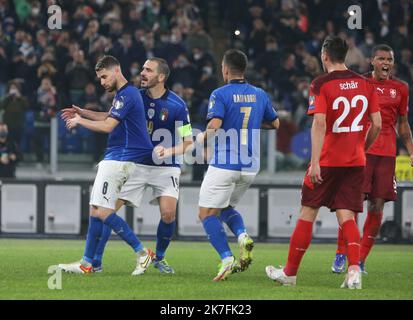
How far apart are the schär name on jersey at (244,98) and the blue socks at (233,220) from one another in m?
1.28

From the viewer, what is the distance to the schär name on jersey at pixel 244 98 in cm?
1173

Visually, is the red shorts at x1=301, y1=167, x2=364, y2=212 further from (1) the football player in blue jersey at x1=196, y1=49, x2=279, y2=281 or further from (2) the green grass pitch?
(1) the football player in blue jersey at x1=196, y1=49, x2=279, y2=281

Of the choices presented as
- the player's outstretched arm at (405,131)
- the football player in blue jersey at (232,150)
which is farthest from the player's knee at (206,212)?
the player's outstretched arm at (405,131)

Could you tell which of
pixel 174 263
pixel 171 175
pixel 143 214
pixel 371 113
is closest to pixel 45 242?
pixel 143 214

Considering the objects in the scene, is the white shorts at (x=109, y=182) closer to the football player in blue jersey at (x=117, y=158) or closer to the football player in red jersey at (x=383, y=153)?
the football player in blue jersey at (x=117, y=158)

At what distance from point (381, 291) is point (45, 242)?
27.3 ft

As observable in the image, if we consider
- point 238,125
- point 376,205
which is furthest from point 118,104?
point 376,205

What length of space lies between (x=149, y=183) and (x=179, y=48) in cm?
1084

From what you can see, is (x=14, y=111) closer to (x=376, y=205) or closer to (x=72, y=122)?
(x=376, y=205)

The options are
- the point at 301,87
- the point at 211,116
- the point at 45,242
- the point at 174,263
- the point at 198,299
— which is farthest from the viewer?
the point at 301,87

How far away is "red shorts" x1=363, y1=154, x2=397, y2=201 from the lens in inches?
503

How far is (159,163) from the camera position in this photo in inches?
490

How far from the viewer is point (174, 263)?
13992mm

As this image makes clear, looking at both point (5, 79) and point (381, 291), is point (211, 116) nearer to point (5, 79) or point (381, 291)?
point (381, 291)
